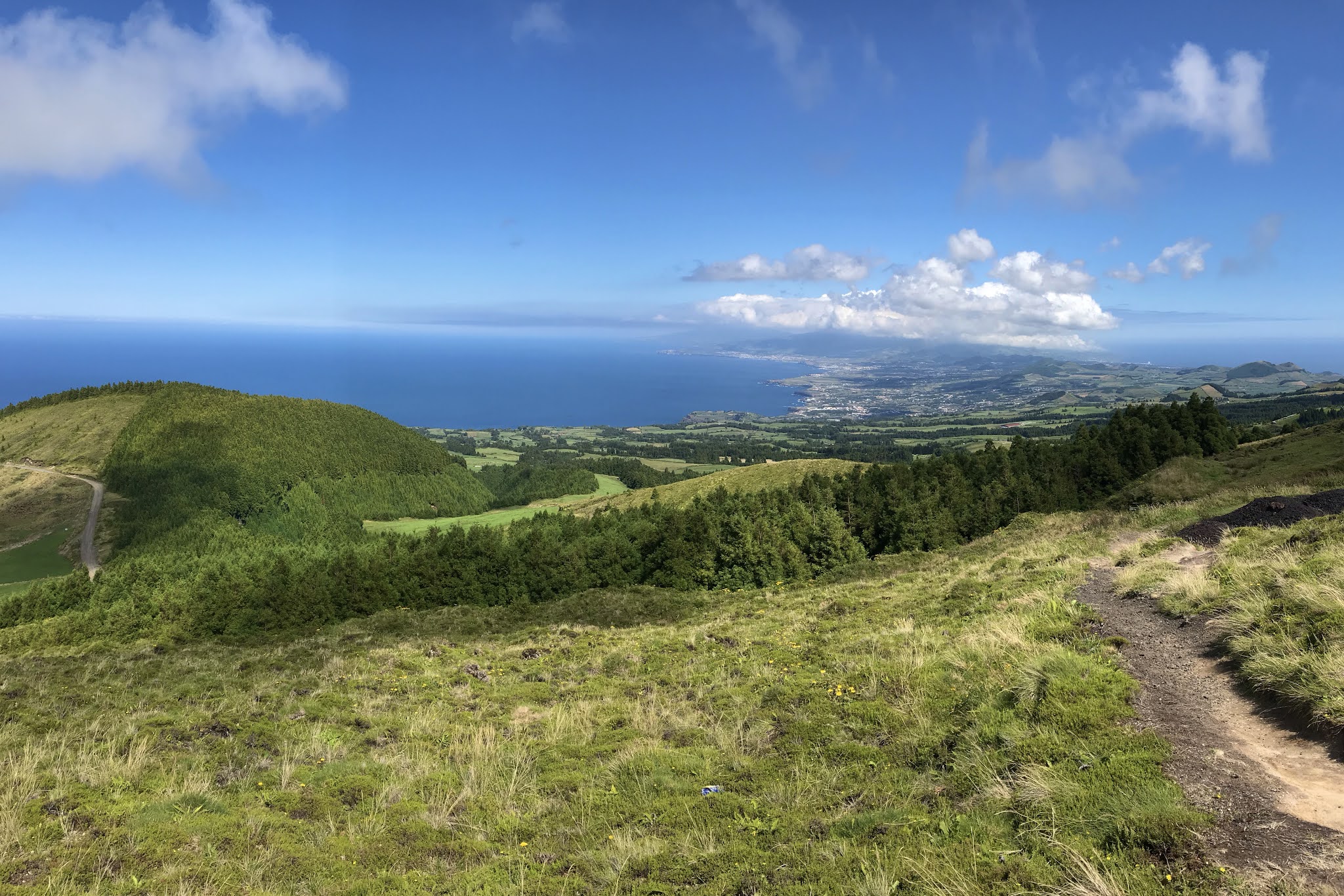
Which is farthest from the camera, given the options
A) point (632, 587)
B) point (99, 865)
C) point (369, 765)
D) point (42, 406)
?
point (42, 406)

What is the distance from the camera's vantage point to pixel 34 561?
86.4m

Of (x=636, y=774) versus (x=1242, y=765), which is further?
(x=636, y=774)

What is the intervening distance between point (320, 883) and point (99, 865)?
2605 mm

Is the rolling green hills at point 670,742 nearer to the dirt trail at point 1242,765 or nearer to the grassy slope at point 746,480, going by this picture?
the dirt trail at point 1242,765

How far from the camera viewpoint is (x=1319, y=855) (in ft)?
17.0

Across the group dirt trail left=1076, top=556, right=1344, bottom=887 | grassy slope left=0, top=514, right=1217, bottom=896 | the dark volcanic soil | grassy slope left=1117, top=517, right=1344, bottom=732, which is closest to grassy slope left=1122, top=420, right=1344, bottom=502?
the dark volcanic soil

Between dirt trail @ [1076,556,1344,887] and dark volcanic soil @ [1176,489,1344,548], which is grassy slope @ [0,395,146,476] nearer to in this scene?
dirt trail @ [1076,556,1344,887]

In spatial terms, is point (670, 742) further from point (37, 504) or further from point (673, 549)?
point (37, 504)

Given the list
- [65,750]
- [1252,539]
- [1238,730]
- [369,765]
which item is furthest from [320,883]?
[1252,539]

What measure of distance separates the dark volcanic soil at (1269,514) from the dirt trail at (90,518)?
11134cm

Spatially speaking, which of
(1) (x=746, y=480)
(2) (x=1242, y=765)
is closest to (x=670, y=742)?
(2) (x=1242, y=765)

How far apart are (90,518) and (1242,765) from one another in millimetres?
138099

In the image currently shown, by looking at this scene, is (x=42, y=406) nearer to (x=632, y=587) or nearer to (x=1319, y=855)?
(x=632, y=587)

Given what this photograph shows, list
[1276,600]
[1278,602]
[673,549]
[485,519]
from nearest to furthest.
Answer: [1278,602] → [1276,600] → [673,549] → [485,519]
